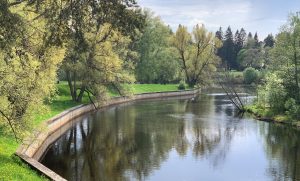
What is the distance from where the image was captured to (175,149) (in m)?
34.1

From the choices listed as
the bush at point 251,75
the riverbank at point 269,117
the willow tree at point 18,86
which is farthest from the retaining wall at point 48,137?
the bush at point 251,75

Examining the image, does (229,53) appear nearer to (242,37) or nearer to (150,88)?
(242,37)

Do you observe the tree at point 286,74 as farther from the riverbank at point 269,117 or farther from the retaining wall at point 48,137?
the retaining wall at point 48,137

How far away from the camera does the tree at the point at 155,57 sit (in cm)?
9438

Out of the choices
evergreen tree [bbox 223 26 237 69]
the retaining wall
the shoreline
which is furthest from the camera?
evergreen tree [bbox 223 26 237 69]

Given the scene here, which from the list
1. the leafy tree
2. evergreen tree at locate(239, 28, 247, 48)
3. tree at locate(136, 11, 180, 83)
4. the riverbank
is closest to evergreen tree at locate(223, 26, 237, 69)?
the leafy tree

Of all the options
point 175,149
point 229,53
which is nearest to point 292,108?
point 175,149

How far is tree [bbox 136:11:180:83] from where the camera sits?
94.4 m

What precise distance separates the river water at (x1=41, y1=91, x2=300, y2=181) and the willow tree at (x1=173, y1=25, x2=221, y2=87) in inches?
1784

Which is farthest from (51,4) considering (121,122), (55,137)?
(121,122)

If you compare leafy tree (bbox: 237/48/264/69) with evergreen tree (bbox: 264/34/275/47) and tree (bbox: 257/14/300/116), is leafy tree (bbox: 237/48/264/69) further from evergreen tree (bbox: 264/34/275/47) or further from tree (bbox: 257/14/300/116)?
tree (bbox: 257/14/300/116)

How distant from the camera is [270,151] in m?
34.2

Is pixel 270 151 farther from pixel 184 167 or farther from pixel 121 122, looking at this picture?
pixel 121 122

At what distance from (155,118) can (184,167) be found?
75.6ft
